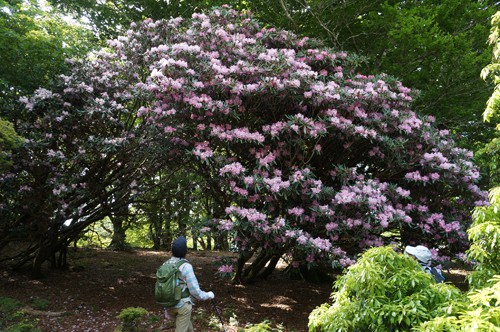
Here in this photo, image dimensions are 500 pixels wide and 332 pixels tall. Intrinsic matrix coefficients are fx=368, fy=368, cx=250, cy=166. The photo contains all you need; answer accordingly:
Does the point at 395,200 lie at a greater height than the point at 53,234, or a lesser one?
greater

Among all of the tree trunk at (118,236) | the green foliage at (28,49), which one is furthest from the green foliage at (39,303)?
the tree trunk at (118,236)

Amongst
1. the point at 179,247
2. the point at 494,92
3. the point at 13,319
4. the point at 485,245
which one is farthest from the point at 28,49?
the point at 485,245

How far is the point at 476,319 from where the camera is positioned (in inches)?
74.6

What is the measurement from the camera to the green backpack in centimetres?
336

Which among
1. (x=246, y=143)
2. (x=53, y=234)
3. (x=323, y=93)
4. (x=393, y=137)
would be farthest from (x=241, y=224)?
(x=53, y=234)

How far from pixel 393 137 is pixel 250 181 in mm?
2722

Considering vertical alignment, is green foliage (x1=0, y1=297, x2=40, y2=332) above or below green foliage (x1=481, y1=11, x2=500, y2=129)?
below

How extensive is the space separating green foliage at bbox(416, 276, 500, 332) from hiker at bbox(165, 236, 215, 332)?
1.97 metres

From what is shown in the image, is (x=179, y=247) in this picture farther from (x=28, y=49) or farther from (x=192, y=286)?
(x=28, y=49)

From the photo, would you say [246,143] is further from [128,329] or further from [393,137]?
[128,329]

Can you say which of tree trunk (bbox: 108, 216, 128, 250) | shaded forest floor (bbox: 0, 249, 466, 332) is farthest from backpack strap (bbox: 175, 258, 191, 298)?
tree trunk (bbox: 108, 216, 128, 250)

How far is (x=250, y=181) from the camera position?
5039 mm

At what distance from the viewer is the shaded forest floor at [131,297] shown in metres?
5.34

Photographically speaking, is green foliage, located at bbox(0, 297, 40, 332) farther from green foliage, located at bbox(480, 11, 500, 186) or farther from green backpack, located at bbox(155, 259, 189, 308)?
green foliage, located at bbox(480, 11, 500, 186)
